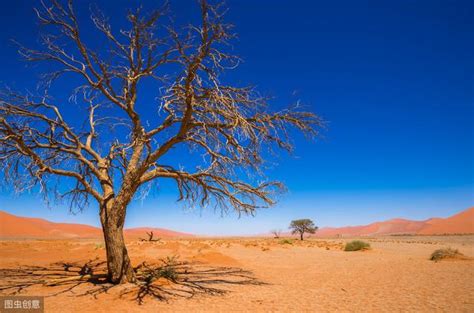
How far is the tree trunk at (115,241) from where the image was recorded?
827 cm

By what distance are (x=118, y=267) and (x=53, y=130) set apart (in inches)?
163

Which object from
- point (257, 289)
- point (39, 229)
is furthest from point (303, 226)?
point (39, 229)

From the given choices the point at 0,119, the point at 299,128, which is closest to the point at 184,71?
the point at 299,128

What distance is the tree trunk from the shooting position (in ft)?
27.1

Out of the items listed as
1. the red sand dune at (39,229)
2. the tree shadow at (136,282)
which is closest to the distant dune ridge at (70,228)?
the red sand dune at (39,229)

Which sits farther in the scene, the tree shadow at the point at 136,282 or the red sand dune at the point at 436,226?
the red sand dune at the point at 436,226

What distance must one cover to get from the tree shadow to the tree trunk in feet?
1.07

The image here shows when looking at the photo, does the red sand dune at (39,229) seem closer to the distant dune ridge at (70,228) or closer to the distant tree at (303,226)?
the distant dune ridge at (70,228)

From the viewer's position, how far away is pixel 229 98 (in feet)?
24.2

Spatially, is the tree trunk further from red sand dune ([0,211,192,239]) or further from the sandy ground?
red sand dune ([0,211,192,239])

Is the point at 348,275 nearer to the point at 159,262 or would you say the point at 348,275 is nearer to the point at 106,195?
the point at 159,262

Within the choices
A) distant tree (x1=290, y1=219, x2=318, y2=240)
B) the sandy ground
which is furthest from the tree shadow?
distant tree (x1=290, y1=219, x2=318, y2=240)

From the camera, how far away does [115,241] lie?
8273mm

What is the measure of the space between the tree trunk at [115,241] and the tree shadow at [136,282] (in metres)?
0.33
